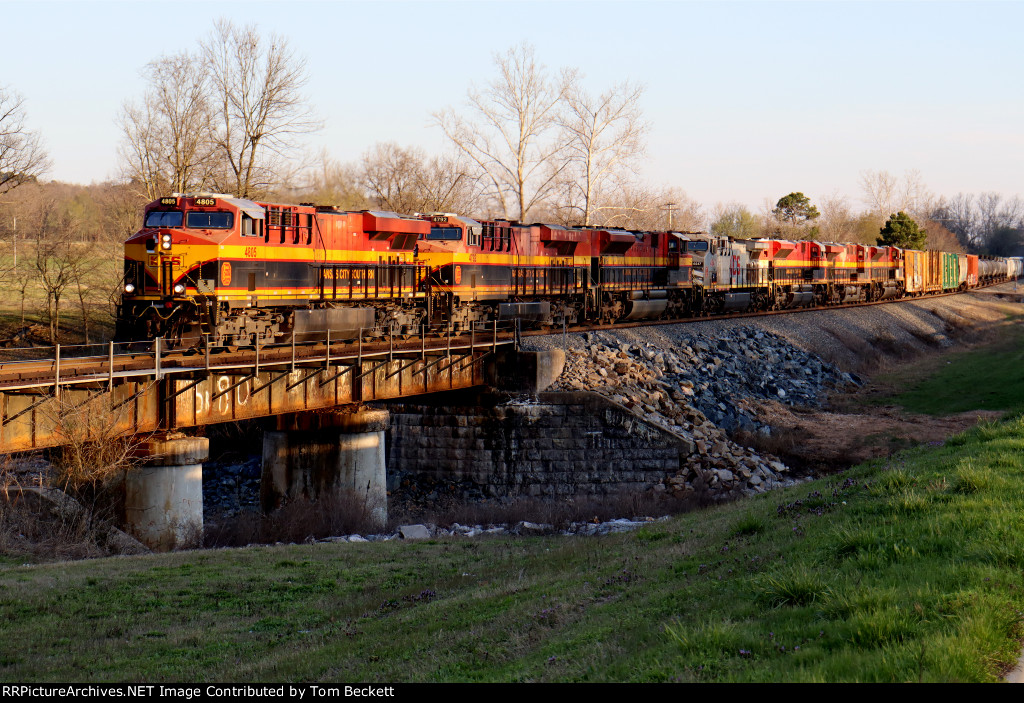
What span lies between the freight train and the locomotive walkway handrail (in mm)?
810

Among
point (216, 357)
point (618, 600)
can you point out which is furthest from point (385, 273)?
point (618, 600)

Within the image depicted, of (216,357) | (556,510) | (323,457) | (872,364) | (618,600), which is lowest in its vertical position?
(556,510)

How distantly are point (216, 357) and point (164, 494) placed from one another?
3405mm

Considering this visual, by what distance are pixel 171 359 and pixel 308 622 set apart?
31.7 feet

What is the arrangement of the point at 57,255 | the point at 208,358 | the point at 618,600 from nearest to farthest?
the point at 618,600 < the point at 208,358 < the point at 57,255

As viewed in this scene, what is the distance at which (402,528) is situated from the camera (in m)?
21.8

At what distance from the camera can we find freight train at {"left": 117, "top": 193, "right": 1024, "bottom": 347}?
907 inches

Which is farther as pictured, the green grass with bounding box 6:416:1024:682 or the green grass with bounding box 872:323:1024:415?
the green grass with bounding box 872:323:1024:415

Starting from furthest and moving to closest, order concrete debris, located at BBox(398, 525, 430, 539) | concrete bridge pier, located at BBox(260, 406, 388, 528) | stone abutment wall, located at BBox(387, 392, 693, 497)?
stone abutment wall, located at BBox(387, 392, 693, 497)
concrete bridge pier, located at BBox(260, 406, 388, 528)
concrete debris, located at BBox(398, 525, 430, 539)

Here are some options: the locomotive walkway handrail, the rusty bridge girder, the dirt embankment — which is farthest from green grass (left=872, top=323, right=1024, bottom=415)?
the rusty bridge girder

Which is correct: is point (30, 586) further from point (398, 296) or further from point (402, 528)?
point (398, 296)

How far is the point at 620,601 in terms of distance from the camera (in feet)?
33.3

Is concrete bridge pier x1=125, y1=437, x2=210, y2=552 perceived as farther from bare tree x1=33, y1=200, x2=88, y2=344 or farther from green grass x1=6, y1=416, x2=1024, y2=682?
bare tree x1=33, y1=200, x2=88, y2=344

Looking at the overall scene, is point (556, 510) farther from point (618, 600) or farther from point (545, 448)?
point (618, 600)
